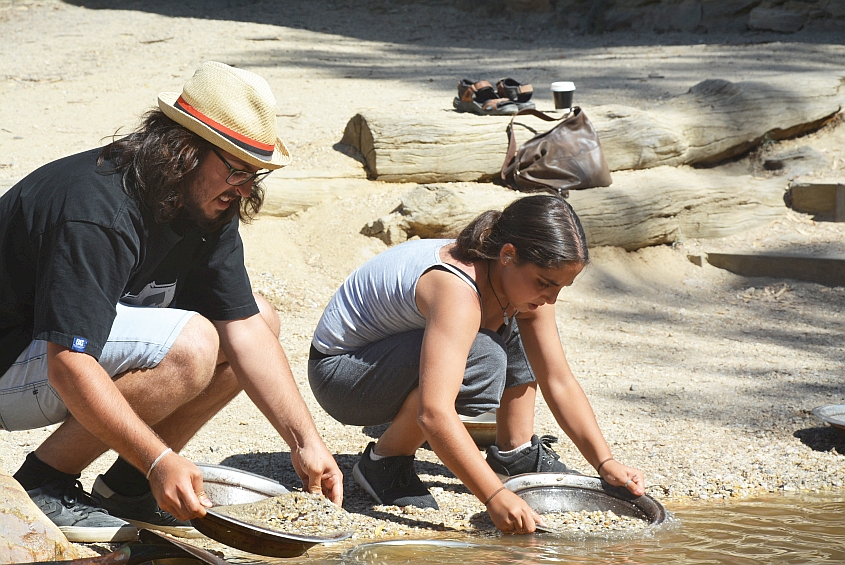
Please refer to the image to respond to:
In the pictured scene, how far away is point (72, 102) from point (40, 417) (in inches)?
233

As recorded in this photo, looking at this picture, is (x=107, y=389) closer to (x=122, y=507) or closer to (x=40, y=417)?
(x=40, y=417)

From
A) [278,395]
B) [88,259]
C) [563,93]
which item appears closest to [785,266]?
[563,93]

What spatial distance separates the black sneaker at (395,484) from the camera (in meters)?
3.01

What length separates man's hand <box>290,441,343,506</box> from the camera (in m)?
2.55

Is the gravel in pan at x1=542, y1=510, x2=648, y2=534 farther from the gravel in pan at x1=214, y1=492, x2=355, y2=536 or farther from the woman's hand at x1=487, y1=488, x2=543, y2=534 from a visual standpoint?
the gravel in pan at x1=214, y1=492, x2=355, y2=536

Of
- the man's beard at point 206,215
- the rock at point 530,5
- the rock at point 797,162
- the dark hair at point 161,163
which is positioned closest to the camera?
the dark hair at point 161,163

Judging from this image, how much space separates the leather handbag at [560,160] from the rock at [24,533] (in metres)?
4.43

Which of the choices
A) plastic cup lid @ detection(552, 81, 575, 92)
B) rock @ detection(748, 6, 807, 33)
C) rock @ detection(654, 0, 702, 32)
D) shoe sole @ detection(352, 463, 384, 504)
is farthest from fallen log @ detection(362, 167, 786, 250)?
rock @ detection(654, 0, 702, 32)

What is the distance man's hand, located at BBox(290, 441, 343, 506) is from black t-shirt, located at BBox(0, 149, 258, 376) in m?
0.46

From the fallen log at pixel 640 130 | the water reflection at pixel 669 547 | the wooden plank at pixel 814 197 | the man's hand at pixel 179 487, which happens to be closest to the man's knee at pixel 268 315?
the water reflection at pixel 669 547

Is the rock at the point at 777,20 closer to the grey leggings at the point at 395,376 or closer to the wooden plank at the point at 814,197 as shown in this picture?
the wooden plank at the point at 814,197

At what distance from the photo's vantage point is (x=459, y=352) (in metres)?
2.60

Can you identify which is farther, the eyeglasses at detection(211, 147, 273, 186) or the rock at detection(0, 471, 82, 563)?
the eyeglasses at detection(211, 147, 273, 186)

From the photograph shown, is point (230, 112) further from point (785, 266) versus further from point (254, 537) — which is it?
point (785, 266)
